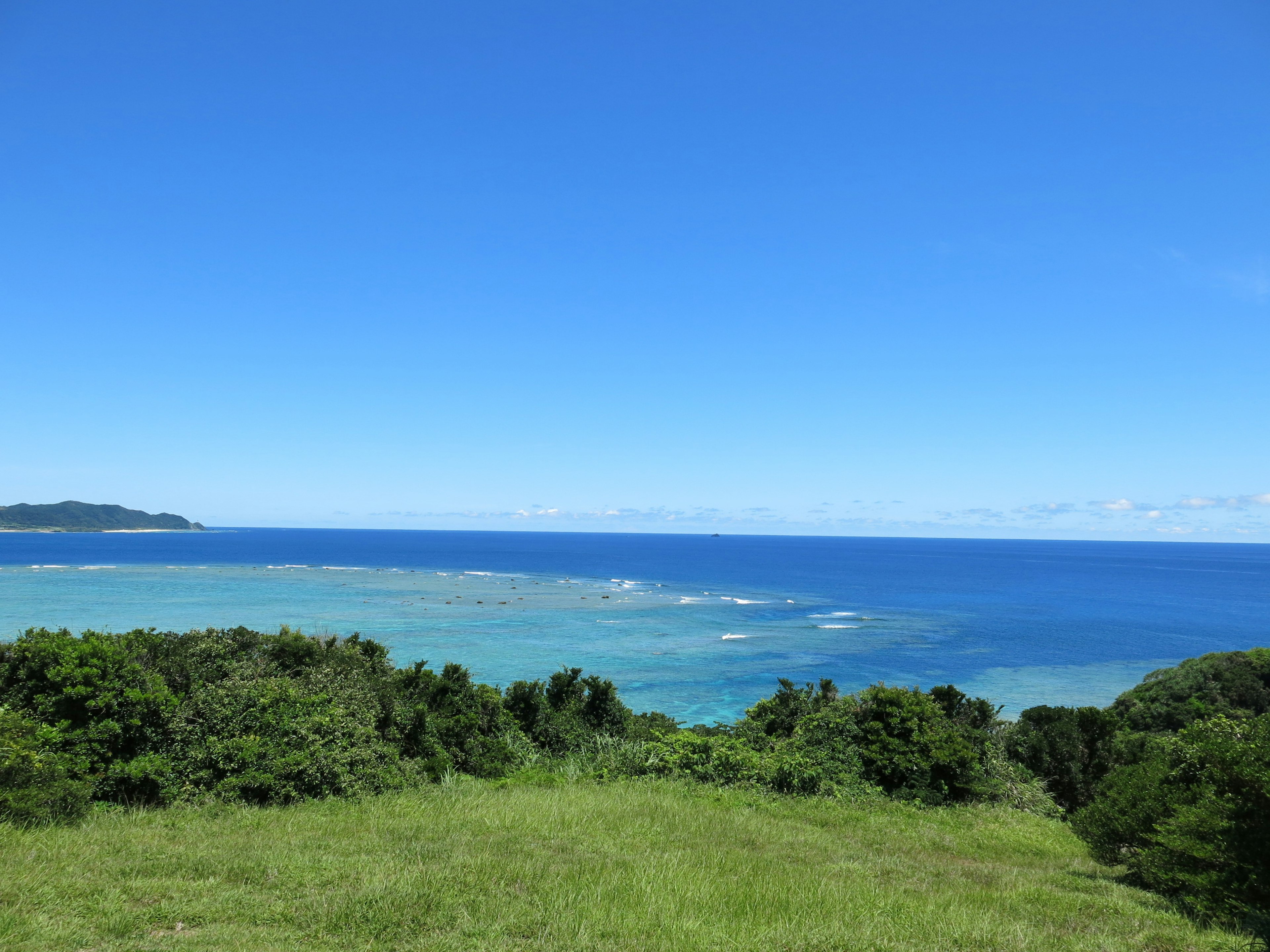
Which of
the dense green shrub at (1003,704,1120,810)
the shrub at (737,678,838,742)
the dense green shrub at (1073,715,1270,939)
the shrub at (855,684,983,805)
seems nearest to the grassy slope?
the dense green shrub at (1073,715,1270,939)

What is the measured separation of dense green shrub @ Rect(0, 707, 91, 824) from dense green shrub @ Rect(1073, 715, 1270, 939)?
14378mm

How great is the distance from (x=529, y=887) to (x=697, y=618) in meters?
61.3

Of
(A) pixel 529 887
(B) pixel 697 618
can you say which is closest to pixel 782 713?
(A) pixel 529 887

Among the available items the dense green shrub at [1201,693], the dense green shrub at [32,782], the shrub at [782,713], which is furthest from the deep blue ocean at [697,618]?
the dense green shrub at [32,782]

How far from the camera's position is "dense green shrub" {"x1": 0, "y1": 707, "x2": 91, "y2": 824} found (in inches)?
368

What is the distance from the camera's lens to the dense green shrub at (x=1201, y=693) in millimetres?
28031

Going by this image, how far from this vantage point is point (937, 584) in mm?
116125

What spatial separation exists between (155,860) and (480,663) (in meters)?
36.9

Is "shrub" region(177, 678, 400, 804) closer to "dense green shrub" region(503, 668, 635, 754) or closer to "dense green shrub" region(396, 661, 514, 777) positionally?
"dense green shrub" region(396, 661, 514, 777)

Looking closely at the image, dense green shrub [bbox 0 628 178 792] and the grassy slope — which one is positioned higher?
dense green shrub [bbox 0 628 178 792]

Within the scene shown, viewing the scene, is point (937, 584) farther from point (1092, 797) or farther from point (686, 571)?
point (1092, 797)

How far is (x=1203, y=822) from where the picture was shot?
809 cm

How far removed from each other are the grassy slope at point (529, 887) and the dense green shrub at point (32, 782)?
0.54 meters

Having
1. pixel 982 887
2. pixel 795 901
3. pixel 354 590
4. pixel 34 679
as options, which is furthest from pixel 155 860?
pixel 354 590
